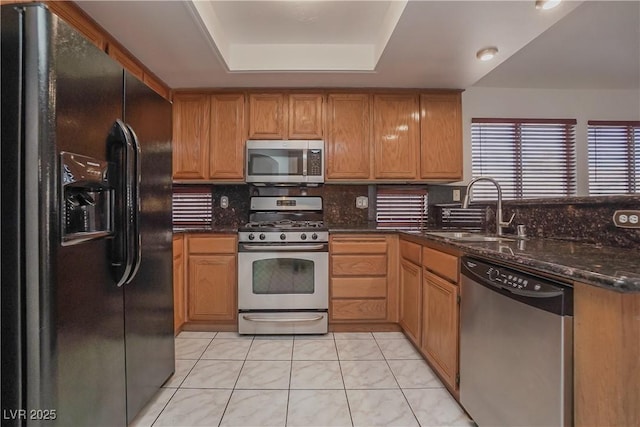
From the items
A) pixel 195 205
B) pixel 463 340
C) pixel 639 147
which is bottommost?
pixel 463 340

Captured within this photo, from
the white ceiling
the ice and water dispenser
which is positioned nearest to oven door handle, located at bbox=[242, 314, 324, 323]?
the ice and water dispenser

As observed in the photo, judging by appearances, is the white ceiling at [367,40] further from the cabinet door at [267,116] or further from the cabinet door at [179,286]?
the cabinet door at [179,286]

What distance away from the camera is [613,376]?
0.79m

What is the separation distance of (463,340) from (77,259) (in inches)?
65.0

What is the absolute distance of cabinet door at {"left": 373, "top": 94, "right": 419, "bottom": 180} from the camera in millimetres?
2889

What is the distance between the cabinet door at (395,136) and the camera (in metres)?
2.89

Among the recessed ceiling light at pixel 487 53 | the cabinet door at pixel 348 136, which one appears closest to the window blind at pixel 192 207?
the cabinet door at pixel 348 136

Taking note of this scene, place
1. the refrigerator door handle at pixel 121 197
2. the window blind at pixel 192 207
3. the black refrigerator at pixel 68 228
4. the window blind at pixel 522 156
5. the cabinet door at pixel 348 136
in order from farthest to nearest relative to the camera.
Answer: the window blind at pixel 522 156
the window blind at pixel 192 207
the cabinet door at pixel 348 136
the refrigerator door handle at pixel 121 197
the black refrigerator at pixel 68 228

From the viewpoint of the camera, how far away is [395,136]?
9.51ft

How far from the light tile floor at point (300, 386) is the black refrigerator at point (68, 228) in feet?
1.22

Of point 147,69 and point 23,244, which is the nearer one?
point 23,244

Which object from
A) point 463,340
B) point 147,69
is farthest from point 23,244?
point 147,69

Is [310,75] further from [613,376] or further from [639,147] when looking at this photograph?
[639,147]

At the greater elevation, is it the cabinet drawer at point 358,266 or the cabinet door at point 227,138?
the cabinet door at point 227,138
